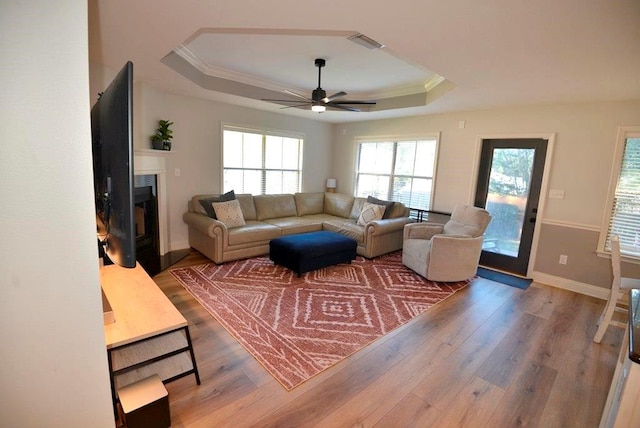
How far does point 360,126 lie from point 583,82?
364 centimetres

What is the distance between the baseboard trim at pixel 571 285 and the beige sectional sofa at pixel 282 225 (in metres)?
1.93

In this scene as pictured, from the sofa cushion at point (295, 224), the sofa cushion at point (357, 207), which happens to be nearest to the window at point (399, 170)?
the sofa cushion at point (357, 207)

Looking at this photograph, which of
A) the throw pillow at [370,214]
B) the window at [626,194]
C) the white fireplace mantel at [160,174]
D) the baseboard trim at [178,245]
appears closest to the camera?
the window at [626,194]

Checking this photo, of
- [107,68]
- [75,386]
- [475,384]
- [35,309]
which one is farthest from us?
[107,68]

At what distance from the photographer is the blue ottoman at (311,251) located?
3.68 meters

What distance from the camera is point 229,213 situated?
14.4ft

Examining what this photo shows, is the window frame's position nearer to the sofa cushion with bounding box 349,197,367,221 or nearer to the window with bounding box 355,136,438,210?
the window with bounding box 355,136,438,210

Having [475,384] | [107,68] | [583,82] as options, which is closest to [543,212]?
[583,82]

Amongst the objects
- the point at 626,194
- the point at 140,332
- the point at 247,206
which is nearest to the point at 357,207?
the point at 247,206

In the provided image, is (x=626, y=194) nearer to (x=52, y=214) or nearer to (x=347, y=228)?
(x=347, y=228)

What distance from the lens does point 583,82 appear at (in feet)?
9.50

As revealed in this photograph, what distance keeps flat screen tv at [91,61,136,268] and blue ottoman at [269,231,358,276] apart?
254 centimetres

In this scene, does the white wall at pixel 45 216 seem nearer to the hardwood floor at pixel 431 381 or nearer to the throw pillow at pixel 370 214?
the hardwood floor at pixel 431 381

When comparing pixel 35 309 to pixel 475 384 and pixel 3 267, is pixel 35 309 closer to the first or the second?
pixel 3 267
